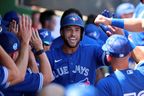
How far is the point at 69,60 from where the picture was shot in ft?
15.8

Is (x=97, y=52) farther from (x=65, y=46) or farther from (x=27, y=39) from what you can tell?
(x=27, y=39)

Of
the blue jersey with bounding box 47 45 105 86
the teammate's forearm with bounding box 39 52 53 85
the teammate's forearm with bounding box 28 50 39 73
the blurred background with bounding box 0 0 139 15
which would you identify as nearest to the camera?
the teammate's forearm with bounding box 39 52 53 85

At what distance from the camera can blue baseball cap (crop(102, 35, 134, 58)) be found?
3828mm

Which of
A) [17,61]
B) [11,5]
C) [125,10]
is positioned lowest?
[11,5]

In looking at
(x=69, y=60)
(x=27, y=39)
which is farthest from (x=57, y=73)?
(x=27, y=39)

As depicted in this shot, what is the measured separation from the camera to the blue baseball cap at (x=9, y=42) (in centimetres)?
377

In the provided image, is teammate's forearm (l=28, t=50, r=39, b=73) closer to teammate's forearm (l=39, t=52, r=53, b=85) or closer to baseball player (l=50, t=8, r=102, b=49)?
teammate's forearm (l=39, t=52, r=53, b=85)

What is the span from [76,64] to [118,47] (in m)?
1.02

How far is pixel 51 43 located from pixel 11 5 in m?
5.07

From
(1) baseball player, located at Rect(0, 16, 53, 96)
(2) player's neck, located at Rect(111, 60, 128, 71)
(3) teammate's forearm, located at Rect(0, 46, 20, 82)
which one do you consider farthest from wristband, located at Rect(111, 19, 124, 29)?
(3) teammate's forearm, located at Rect(0, 46, 20, 82)

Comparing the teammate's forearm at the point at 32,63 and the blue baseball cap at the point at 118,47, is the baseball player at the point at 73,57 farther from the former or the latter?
the blue baseball cap at the point at 118,47

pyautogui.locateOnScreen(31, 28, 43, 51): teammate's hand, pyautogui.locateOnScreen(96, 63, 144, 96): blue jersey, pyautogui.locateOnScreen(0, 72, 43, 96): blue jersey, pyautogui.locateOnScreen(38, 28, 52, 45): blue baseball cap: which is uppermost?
pyautogui.locateOnScreen(31, 28, 43, 51): teammate's hand

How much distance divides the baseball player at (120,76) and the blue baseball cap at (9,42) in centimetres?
77

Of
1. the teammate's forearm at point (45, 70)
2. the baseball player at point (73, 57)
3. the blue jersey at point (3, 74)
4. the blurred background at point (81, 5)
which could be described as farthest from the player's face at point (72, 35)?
the blurred background at point (81, 5)
